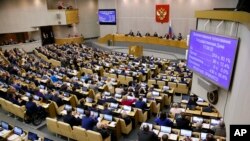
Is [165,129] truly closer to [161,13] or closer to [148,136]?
[148,136]

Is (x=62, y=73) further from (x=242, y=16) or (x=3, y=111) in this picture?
(x=242, y=16)

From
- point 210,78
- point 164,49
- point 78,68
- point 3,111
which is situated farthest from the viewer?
point 164,49

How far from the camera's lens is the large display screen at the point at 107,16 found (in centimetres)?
2821

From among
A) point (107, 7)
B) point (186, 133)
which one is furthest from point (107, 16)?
point (186, 133)

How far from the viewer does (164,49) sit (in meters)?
23.6

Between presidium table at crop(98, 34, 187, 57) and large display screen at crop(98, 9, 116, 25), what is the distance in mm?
2038

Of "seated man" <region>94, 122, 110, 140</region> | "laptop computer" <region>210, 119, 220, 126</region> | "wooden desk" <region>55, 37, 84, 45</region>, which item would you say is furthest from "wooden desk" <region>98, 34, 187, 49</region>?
"seated man" <region>94, 122, 110, 140</region>

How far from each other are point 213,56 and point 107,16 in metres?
24.8

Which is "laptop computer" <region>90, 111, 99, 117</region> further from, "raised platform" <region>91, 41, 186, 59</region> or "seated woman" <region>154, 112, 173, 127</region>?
"raised platform" <region>91, 41, 186, 59</region>

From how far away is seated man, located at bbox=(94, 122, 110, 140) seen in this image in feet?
26.4

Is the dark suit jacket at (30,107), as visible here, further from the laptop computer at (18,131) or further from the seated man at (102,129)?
the seated man at (102,129)

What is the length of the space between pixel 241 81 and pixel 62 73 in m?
13.0

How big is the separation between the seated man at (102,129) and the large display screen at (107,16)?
2135 cm

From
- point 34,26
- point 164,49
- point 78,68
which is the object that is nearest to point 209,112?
point 78,68
